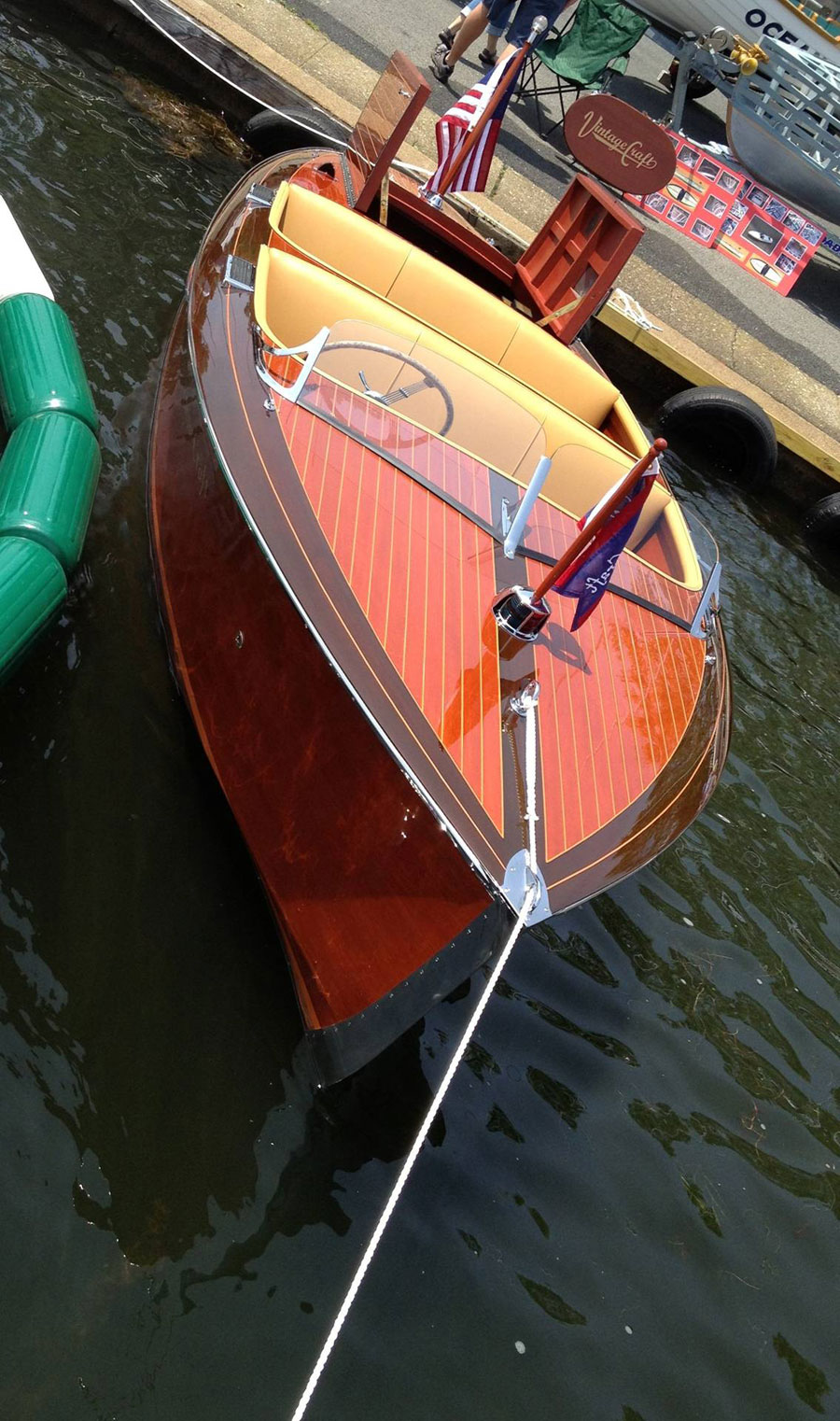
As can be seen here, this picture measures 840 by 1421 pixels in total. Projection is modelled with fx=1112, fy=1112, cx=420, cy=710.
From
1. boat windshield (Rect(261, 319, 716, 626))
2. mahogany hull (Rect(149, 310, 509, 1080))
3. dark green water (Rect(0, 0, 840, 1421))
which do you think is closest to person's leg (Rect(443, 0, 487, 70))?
boat windshield (Rect(261, 319, 716, 626))

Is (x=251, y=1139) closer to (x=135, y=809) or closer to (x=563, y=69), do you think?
(x=135, y=809)

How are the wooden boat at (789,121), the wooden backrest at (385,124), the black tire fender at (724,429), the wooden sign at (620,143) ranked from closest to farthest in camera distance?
the wooden backrest at (385,124) → the wooden sign at (620,143) → the black tire fender at (724,429) → the wooden boat at (789,121)

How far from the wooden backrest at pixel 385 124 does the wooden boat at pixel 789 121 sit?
6372 mm

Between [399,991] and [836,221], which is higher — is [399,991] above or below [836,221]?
below

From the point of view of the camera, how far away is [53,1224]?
3168 mm

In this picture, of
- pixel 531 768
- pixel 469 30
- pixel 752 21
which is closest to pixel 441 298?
pixel 531 768

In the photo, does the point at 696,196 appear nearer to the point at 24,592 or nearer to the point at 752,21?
the point at 752,21

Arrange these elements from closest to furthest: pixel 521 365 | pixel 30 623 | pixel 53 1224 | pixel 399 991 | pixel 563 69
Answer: pixel 53 1224 → pixel 399 991 → pixel 30 623 → pixel 521 365 → pixel 563 69

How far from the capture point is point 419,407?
4797 mm

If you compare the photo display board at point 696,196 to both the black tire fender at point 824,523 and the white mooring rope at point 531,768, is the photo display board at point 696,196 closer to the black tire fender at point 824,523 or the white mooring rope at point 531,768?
the black tire fender at point 824,523

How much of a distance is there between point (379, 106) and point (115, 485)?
9.34ft

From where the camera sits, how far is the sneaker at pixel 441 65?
10.4 metres

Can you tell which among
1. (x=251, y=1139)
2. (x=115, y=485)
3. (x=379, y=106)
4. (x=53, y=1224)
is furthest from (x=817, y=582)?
(x=53, y=1224)

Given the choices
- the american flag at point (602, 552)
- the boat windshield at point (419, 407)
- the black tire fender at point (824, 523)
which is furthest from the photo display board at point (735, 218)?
the american flag at point (602, 552)
